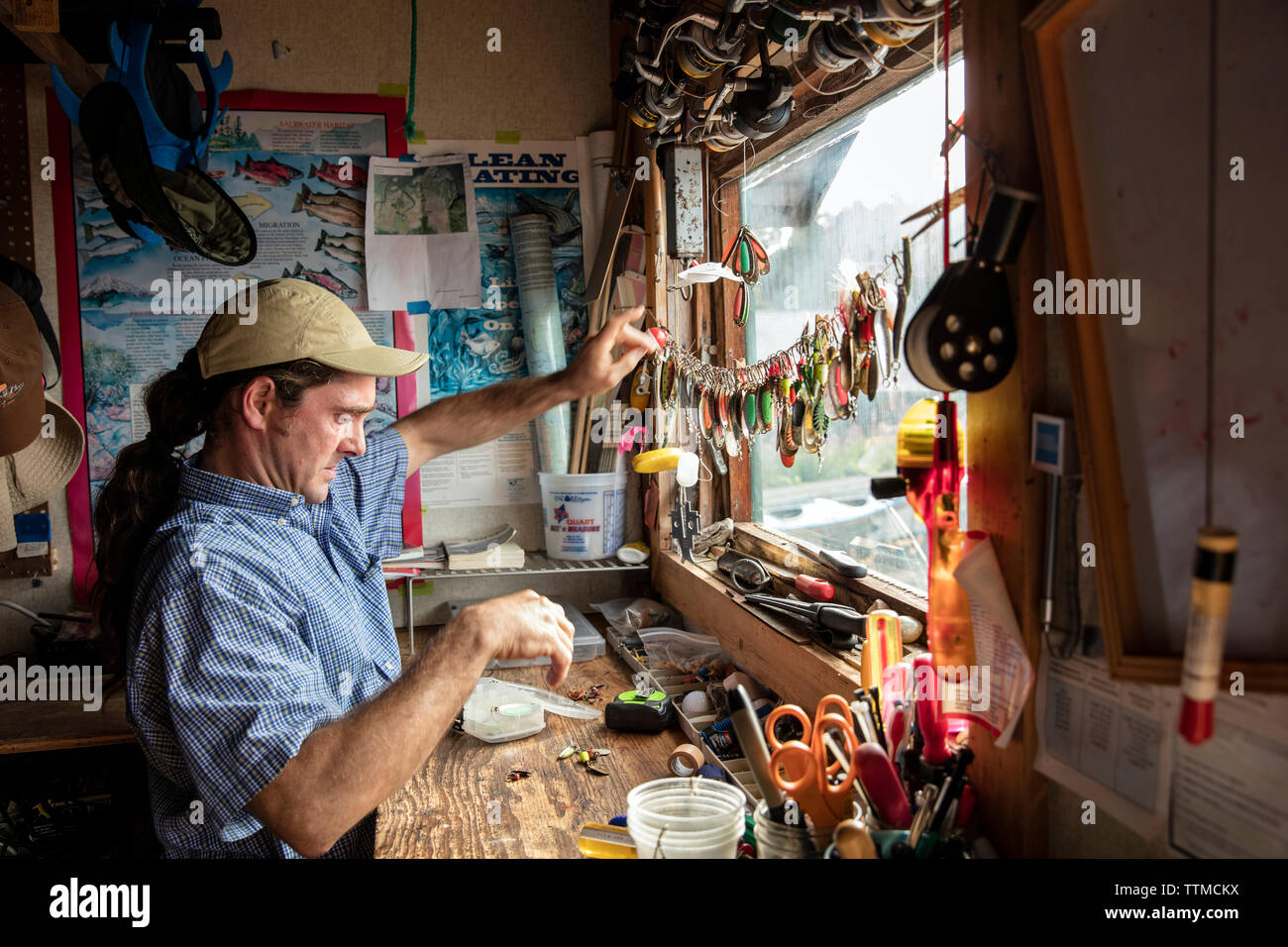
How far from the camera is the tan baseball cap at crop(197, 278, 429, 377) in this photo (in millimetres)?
1335

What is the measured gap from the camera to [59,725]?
1.90m

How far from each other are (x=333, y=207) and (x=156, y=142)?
0.64 metres

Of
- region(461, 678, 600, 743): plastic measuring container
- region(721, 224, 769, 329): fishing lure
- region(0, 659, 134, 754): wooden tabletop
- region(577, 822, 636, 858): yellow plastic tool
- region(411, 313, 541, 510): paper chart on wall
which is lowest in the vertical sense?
region(0, 659, 134, 754): wooden tabletop

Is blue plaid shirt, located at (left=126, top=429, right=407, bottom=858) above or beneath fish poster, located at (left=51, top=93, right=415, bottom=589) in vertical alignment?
beneath

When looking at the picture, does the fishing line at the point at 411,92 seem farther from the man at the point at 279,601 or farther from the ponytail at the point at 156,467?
the ponytail at the point at 156,467

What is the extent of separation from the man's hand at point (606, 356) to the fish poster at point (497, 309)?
3.07 ft

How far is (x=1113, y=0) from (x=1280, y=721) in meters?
0.56

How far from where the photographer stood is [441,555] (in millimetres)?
2426

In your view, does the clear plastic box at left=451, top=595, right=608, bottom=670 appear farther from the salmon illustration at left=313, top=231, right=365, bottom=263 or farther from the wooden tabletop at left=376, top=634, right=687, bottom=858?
the salmon illustration at left=313, top=231, right=365, bottom=263

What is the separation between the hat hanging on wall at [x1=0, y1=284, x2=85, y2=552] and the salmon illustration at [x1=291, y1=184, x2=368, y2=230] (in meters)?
0.74

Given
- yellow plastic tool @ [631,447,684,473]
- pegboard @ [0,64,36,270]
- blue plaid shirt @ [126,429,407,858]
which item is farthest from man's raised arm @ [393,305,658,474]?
pegboard @ [0,64,36,270]

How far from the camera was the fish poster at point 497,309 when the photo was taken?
2471 mm
